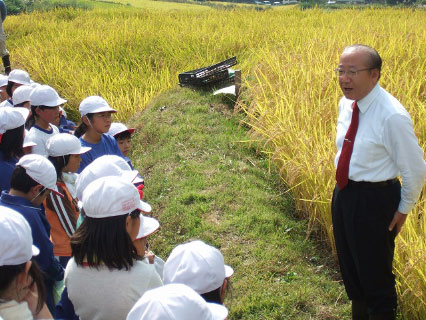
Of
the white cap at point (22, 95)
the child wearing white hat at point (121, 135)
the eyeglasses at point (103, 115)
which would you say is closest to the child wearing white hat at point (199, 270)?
the eyeglasses at point (103, 115)

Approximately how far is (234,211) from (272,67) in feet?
9.20

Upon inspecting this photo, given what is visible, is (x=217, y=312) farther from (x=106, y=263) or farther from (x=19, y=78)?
(x=19, y=78)

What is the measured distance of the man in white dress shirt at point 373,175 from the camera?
260 cm

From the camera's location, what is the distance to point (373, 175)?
105 inches

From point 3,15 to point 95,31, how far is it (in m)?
2.11

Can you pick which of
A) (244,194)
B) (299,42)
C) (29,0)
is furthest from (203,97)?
(29,0)

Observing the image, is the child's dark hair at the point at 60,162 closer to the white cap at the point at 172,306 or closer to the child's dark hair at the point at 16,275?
the child's dark hair at the point at 16,275

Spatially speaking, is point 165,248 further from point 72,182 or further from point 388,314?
point 388,314

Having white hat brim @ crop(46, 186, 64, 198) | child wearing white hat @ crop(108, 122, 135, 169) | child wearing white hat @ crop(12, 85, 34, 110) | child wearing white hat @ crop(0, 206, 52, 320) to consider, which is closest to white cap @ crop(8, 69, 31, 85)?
child wearing white hat @ crop(12, 85, 34, 110)

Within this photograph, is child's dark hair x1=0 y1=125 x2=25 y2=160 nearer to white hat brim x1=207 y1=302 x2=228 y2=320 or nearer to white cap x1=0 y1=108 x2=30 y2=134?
white cap x1=0 y1=108 x2=30 y2=134

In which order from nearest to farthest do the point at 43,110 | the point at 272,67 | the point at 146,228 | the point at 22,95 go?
the point at 146,228, the point at 43,110, the point at 22,95, the point at 272,67

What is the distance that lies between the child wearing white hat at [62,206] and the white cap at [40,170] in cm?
21

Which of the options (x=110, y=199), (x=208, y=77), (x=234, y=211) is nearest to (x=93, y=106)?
(x=234, y=211)

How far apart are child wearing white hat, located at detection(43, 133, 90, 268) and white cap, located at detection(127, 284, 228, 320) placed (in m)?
1.70
